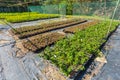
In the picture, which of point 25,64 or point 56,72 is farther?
point 25,64

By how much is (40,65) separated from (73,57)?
1157mm

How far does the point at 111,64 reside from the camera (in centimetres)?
487

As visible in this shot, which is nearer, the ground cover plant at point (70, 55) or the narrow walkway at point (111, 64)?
the narrow walkway at point (111, 64)

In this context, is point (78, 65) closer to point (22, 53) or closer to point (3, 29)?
point (22, 53)

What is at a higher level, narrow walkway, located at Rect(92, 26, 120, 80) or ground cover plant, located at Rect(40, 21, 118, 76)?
ground cover plant, located at Rect(40, 21, 118, 76)

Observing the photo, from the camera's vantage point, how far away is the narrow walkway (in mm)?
4160

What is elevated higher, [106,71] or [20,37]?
[20,37]

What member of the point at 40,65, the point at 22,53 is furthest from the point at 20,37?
the point at 40,65

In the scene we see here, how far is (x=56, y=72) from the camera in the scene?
4250 millimetres

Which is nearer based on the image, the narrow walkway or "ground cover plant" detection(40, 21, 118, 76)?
the narrow walkway

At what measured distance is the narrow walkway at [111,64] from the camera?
13.6ft

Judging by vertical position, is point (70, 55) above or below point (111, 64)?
above

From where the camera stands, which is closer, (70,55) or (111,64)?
(111,64)

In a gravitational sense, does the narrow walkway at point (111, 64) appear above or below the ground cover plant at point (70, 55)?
below
